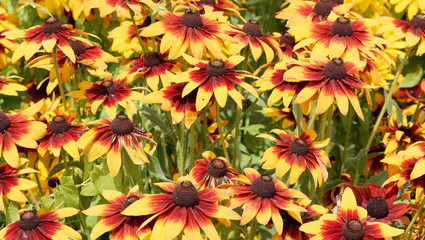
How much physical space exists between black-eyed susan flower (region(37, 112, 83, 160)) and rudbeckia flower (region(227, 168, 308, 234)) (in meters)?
0.51

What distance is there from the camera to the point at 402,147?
207 cm

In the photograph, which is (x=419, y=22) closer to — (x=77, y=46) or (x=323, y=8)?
(x=323, y=8)

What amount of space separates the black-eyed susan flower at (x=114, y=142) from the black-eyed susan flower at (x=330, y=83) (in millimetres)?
412

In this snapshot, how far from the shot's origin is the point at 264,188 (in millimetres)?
1273

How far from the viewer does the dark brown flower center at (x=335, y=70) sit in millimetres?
1442

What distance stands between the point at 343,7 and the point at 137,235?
1074 millimetres

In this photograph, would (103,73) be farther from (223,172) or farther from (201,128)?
(223,172)

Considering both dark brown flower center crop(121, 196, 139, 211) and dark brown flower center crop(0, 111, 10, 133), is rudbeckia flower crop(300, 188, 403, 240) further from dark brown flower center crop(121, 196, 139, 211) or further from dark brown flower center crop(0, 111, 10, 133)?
dark brown flower center crop(0, 111, 10, 133)

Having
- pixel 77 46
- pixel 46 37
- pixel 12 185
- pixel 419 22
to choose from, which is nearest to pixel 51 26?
pixel 46 37

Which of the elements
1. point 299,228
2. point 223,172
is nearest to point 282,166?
point 223,172

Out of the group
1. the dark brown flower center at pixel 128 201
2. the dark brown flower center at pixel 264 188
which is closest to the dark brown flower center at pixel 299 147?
the dark brown flower center at pixel 264 188

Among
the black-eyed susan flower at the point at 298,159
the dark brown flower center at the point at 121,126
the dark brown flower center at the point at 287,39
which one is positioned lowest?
the black-eyed susan flower at the point at 298,159

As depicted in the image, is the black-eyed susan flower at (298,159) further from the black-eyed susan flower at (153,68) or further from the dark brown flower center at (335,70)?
the black-eyed susan flower at (153,68)

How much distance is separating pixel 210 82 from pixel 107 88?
1.25ft
